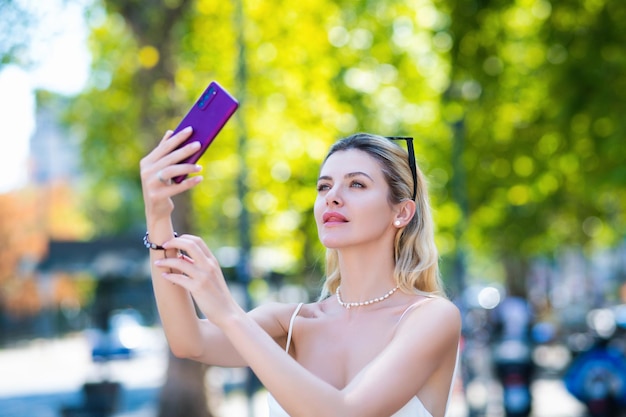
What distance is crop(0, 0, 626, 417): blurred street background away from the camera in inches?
482

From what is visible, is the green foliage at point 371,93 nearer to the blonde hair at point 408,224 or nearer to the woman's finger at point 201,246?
the blonde hair at point 408,224

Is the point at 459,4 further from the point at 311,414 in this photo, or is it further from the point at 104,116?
the point at 311,414

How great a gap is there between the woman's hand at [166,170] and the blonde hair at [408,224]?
62 centimetres

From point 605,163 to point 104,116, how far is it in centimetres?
954

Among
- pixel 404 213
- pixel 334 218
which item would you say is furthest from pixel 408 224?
pixel 334 218

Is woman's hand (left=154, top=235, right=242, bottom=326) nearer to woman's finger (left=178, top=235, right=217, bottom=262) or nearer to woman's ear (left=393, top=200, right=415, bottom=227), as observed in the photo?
woman's finger (left=178, top=235, right=217, bottom=262)

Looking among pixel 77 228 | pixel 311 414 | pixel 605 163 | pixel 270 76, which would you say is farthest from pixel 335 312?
pixel 77 228

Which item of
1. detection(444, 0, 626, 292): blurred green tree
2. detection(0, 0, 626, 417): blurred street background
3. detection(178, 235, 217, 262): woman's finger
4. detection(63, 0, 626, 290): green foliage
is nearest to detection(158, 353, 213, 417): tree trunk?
detection(0, 0, 626, 417): blurred street background

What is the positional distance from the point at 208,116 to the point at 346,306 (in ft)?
2.58

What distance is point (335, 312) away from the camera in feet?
9.89

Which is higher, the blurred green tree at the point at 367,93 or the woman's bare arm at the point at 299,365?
the blurred green tree at the point at 367,93

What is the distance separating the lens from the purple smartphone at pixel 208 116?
2500 millimetres

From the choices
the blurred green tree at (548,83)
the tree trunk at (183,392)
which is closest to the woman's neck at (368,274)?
the blurred green tree at (548,83)

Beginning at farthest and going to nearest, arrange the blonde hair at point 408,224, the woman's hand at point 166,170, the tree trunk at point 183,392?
the tree trunk at point 183,392 < the blonde hair at point 408,224 < the woman's hand at point 166,170
